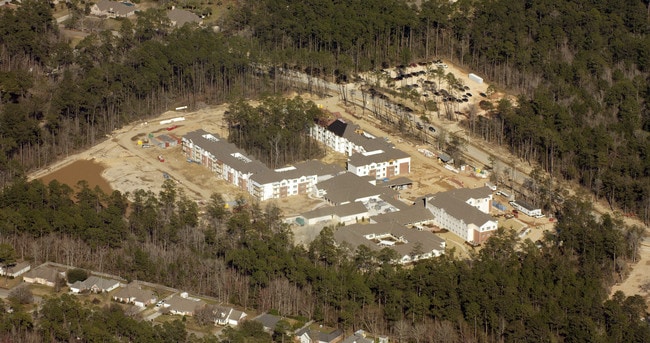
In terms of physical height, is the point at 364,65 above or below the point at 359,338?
above

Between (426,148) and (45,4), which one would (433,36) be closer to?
(426,148)

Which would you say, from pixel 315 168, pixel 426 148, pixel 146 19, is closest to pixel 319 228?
pixel 315 168

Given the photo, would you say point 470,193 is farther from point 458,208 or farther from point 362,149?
point 362,149

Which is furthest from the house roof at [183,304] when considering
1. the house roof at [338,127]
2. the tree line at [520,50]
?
the tree line at [520,50]

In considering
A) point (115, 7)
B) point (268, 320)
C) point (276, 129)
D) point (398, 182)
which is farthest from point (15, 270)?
point (115, 7)

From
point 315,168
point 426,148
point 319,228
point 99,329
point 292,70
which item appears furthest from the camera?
point 292,70

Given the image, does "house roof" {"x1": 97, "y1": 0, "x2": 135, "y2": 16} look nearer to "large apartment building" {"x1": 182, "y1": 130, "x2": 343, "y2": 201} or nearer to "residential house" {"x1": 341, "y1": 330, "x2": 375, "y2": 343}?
"large apartment building" {"x1": 182, "y1": 130, "x2": 343, "y2": 201}

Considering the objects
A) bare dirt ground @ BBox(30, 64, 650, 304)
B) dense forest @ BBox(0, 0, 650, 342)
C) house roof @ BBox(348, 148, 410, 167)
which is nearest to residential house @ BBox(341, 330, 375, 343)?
dense forest @ BBox(0, 0, 650, 342)
